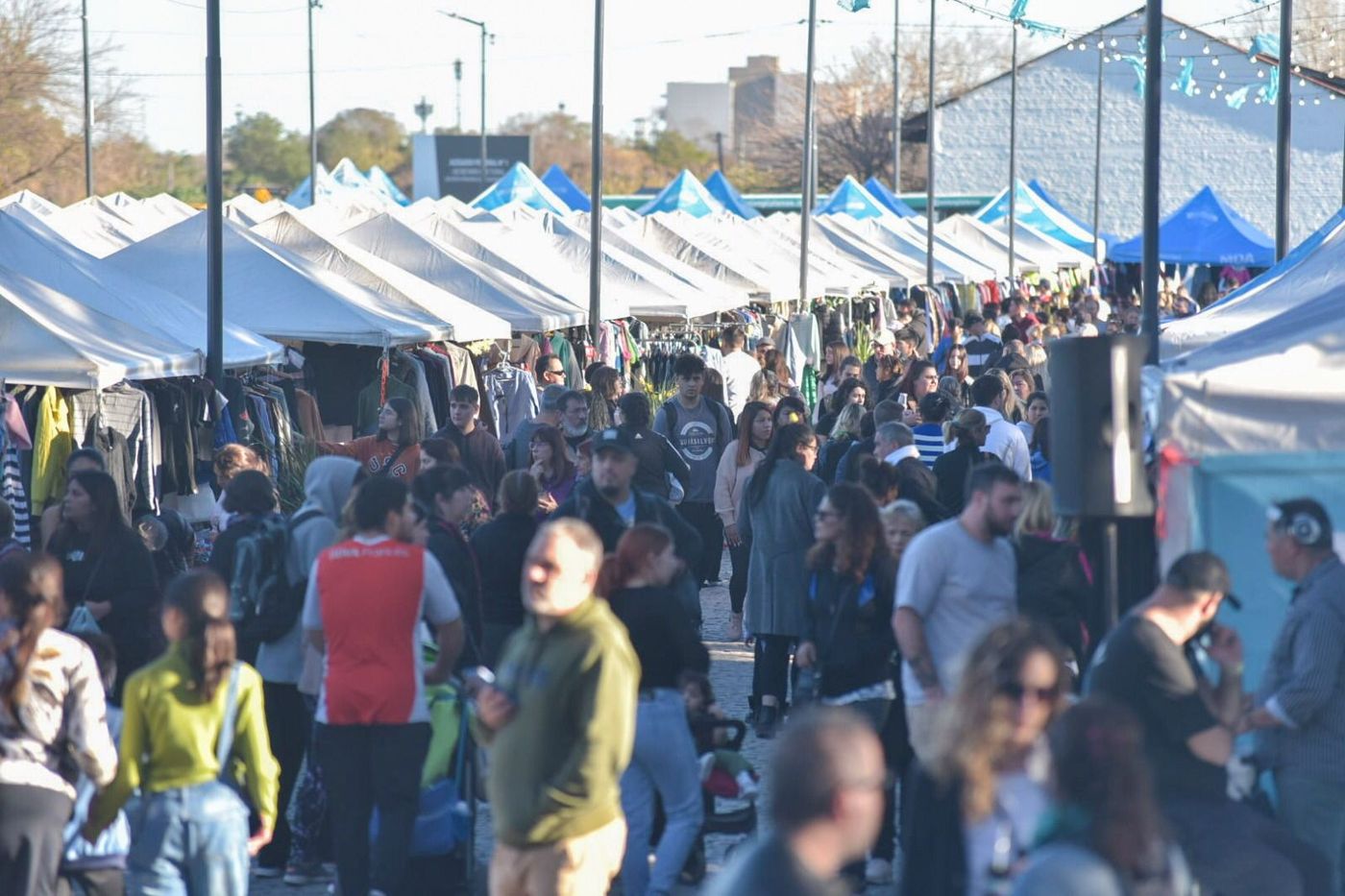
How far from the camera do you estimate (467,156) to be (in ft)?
326

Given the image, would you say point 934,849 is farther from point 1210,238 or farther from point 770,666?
point 1210,238

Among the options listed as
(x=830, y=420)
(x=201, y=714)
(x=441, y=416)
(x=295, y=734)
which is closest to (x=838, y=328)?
(x=441, y=416)

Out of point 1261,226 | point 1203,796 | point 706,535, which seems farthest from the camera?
point 1261,226

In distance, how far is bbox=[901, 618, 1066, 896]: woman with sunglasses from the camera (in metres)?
4.34

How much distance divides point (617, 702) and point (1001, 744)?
1276 millimetres

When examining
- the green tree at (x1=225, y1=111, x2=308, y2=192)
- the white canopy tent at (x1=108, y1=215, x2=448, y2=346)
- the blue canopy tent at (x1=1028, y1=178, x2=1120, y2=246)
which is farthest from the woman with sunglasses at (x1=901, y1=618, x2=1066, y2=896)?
the green tree at (x1=225, y1=111, x2=308, y2=192)

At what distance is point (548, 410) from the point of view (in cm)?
1286

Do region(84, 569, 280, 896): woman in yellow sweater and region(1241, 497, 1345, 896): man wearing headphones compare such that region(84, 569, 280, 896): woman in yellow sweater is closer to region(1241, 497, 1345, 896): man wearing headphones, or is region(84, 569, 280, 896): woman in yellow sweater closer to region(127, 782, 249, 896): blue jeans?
region(127, 782, 249, 896): blue jeans

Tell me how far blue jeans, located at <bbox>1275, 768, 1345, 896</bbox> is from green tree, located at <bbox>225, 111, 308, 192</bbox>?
116740 mm

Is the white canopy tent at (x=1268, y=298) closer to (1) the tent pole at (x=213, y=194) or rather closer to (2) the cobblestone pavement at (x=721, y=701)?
(2) the cobblestone pavement at (x=721, y=701)

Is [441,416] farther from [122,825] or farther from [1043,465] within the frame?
[122,825]

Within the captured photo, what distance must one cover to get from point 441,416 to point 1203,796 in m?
13.6

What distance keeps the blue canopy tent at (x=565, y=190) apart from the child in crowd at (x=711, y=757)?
43271 mm

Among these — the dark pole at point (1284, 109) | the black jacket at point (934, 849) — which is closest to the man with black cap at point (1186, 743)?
the black jacket at point (934, 849)
